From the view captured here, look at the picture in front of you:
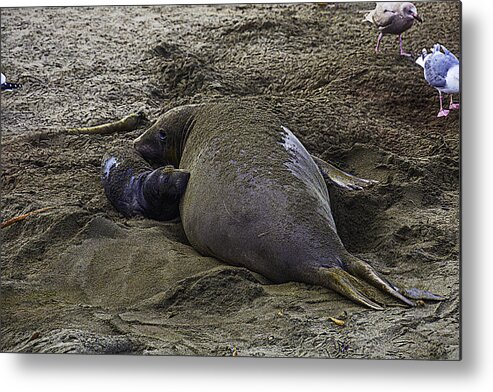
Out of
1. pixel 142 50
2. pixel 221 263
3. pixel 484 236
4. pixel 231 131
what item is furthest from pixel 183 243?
pixel 484 236

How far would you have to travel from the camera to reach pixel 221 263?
276 cm

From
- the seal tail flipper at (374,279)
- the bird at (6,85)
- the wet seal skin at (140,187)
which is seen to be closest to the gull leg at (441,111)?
the seal tail flipper at (374,279)

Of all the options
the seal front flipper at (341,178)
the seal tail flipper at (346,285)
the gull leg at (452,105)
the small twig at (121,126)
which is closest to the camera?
the seal tail flipper at (346,285)

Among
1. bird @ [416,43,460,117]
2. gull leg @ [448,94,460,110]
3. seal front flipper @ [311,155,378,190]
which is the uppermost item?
bird @ [416,43,460,117]

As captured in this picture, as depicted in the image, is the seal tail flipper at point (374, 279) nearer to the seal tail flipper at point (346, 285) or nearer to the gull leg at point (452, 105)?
the seal tail flipper at point (346, 285)

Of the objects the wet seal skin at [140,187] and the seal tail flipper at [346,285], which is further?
the wet seal skin at [140,187]

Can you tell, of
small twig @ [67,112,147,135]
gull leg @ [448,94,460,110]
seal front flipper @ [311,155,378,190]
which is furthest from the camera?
small twig @ [67,112,147,135]

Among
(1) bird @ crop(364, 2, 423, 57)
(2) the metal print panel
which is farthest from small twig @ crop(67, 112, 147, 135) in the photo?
(1) bird @ crop(364, 2, 423, 57)

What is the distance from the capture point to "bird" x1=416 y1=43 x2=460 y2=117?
108 inches

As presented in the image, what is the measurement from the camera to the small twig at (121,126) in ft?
9.79

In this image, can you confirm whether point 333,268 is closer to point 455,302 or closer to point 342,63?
point 455,302

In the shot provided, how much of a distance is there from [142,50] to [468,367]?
1293 mm

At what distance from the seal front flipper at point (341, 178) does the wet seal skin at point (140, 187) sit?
39 centimetres

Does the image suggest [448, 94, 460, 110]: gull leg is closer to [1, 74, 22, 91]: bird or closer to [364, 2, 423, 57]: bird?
[364, 2, 423, 57]: bird
